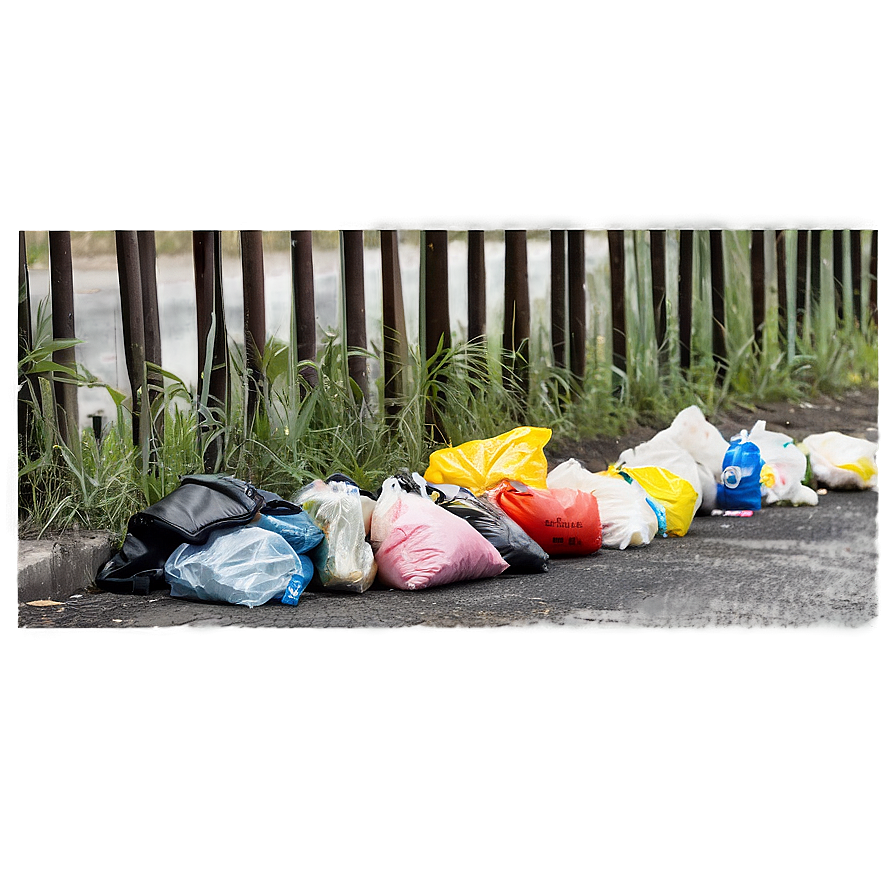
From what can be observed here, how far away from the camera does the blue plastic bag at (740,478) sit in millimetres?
3148

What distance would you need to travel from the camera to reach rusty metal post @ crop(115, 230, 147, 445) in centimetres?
256

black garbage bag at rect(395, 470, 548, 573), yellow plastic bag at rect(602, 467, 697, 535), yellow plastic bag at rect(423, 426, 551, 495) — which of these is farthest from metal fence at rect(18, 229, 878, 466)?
yellow plastic bag at rect(602, 467, 697, 535)

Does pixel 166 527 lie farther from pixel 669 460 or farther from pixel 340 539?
pixel 669 460

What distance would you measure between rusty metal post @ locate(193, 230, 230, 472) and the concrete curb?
1.29 ft

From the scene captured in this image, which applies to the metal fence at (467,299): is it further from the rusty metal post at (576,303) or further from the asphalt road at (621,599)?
the asphalt road at (621,599)

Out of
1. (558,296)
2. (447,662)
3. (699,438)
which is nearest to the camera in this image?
(447,662)

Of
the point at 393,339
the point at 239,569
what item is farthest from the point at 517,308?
the point at 239,569

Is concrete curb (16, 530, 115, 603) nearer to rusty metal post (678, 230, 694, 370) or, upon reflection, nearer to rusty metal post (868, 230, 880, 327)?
rusty metal post (678, 230, 694, 370)

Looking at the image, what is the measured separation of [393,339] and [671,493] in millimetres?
1208

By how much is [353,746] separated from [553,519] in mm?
1663

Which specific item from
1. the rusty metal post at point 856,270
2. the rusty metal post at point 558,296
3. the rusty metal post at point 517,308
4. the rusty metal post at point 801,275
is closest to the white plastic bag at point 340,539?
the rusty metal post at point 517,308

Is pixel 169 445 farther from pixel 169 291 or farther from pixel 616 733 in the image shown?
pixel 616 733

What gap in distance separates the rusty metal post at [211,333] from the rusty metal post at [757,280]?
1.36 m

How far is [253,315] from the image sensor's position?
2.66 m
